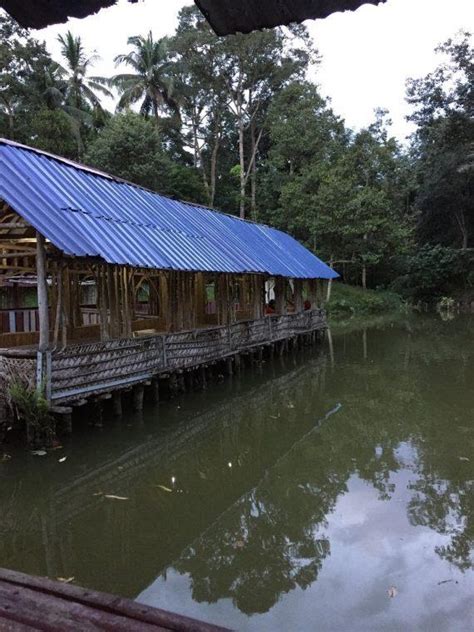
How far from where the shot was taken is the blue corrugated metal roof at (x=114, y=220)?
909cm

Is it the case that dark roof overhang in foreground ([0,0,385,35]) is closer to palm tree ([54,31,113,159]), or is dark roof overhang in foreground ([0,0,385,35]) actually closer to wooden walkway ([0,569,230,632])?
wooden walkway ([0,569,230,632])

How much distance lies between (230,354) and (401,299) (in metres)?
30.2

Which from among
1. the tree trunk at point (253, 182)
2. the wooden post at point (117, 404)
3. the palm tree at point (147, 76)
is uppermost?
the palm tree at point (147, 76)

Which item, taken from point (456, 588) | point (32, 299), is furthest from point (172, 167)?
point (456, 588)

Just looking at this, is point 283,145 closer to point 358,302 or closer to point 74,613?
point 358,302

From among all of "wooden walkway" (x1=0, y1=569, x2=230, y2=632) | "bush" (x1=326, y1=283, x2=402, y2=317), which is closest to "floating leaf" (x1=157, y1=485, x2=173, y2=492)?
"wooden walkway" (x1=0, y1=569, x2=230, y2=632)

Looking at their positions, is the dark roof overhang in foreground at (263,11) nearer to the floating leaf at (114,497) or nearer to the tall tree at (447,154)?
the floating leaf at (114,497)

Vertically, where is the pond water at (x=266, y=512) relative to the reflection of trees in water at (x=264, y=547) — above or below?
above

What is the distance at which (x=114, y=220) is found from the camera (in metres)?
11.3

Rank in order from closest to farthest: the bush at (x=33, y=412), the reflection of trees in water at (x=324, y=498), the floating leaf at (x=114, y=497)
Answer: the reflection of trees in water at (x=324, y=498)
the floating leaf at (x=114, y=497)
the bush at (x=33, y=412)

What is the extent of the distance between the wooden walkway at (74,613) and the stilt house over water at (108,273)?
6609 millimetres

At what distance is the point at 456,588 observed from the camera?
4.82m

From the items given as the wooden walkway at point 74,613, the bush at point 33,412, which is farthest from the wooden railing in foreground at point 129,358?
the wooden walkway at point 74,613

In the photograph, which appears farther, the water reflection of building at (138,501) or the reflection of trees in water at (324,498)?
the water reflection of building at (138,501)
